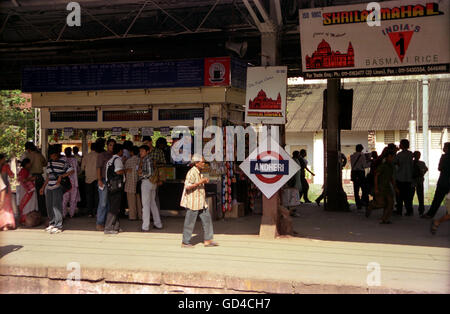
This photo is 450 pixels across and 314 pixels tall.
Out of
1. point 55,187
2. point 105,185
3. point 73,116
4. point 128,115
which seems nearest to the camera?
point 55,187

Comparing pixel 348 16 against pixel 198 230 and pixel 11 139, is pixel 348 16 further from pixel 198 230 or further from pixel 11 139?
pixel 11 139

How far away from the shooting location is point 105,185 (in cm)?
1054

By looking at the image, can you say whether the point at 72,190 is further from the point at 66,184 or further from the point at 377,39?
the point at 377,39

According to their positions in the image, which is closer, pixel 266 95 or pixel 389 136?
pixel 266 95

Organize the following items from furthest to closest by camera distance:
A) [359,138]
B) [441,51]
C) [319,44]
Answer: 1. [359,138]
2. [319,44]
3. [441,51]

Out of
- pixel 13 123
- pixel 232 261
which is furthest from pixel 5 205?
pixel 13 123

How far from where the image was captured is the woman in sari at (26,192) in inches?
444

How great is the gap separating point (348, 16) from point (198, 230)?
17.2 ft

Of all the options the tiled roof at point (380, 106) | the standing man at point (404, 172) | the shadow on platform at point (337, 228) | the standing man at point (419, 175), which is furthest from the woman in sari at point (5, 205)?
the tiled roof at point (380, 106)

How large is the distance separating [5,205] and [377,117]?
874 inches

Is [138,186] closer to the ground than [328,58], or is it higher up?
closer to the ground

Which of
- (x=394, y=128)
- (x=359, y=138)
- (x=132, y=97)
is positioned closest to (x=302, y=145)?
(x=359, y=138)

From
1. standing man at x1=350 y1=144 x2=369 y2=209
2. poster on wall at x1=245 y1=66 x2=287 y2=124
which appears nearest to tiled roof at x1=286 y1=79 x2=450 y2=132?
standing man at x1=350 y1=144 x2=369 y2=209

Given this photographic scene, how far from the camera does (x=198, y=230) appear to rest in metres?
10.8
